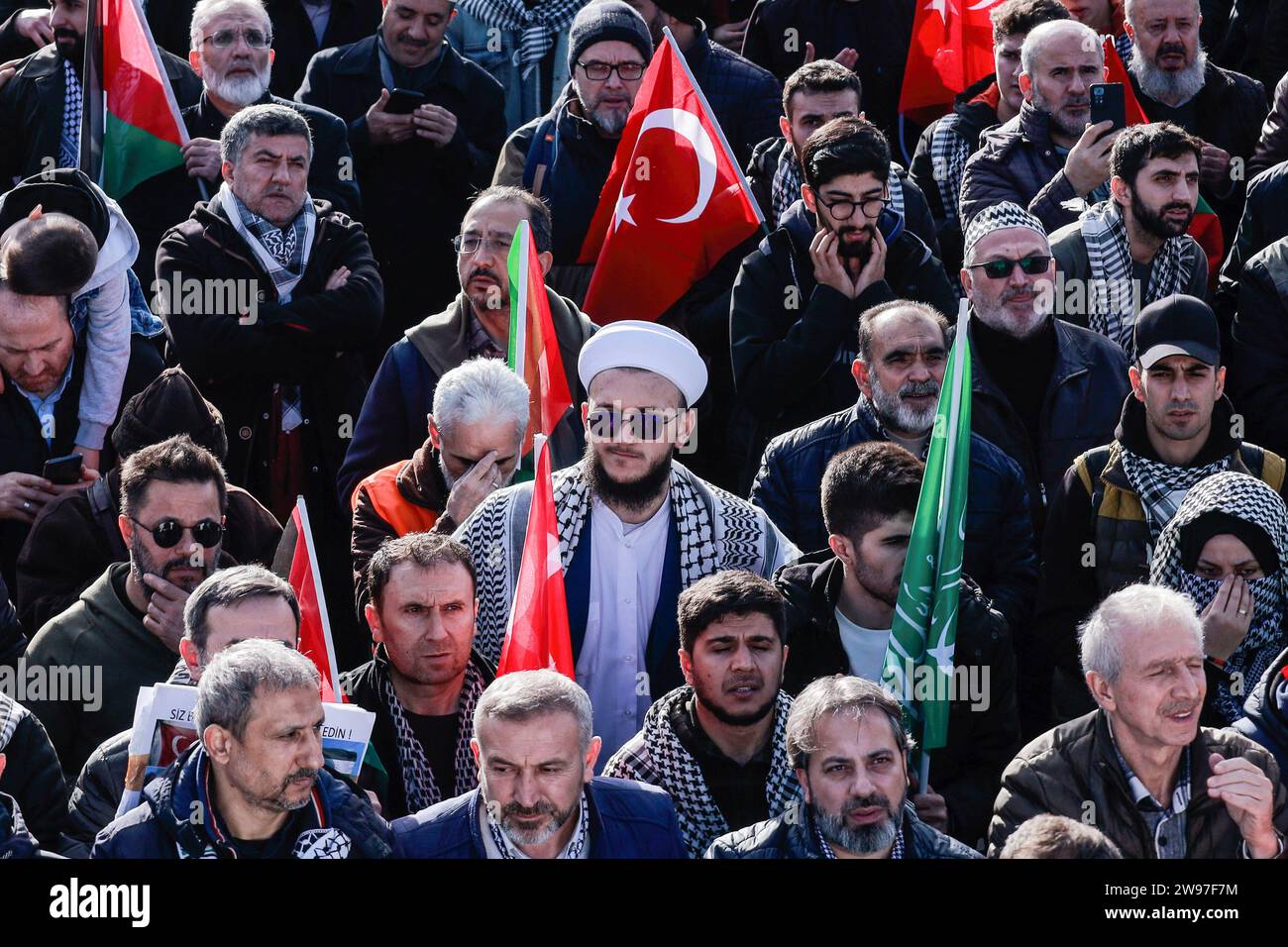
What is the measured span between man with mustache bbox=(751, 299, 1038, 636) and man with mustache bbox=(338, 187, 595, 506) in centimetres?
103

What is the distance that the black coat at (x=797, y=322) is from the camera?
8.76 meters

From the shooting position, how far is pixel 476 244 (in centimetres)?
919

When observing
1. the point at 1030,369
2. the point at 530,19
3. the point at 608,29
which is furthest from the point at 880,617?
the point at 530,19

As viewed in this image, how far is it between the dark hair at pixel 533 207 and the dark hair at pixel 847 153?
3.46 ft

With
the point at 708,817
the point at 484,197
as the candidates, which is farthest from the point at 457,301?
the point at 708,817

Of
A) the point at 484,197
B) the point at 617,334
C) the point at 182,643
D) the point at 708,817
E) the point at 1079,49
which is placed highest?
the point at 1079,49

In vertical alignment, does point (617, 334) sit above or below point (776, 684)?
above

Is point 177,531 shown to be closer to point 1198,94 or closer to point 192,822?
point 192,822

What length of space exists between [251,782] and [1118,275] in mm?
4316

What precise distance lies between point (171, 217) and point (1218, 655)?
4.82 metres

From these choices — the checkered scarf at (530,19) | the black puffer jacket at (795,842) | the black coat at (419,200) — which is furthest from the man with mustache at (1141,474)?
the checkered scarf at (530,19)

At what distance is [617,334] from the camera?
26.5 ft

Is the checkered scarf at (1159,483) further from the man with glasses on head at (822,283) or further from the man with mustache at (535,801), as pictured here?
the man with mustache at (535,801)

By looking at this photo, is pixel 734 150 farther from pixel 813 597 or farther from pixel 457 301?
pixel 813 597
